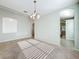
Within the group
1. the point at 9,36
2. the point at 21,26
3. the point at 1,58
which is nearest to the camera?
the point at 1,58

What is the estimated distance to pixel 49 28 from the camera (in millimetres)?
6184

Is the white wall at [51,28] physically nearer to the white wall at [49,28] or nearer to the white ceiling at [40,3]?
the white wall at [49,28]

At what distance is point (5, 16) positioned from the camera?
6426mm

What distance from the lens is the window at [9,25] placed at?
6.35 m

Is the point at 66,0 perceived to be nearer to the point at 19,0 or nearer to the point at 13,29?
the point at 19,0

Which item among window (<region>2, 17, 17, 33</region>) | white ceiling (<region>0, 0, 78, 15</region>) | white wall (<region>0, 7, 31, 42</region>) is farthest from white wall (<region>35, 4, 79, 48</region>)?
window (<region>2, 17, 17, 33</region>)

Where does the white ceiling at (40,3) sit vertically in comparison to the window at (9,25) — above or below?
above

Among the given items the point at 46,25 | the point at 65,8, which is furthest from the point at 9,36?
the point at 65,8

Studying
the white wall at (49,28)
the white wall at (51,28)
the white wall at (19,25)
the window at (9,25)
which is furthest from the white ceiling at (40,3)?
the window at (9,25)

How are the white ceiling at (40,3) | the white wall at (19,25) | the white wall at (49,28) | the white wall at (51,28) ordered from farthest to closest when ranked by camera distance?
the white wall at (19,25) → the white wall at (49,28) → the white wall at (51,28) → the white ceiling at (40,3)

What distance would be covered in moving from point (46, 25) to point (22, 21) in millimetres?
Result: 3545

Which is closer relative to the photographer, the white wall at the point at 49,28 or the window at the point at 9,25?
the white wall at the point at 49,28

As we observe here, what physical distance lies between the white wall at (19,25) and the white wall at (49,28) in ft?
7.22

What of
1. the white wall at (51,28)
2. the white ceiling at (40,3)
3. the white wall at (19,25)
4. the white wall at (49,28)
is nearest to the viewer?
the white ceiling at (40,3)
